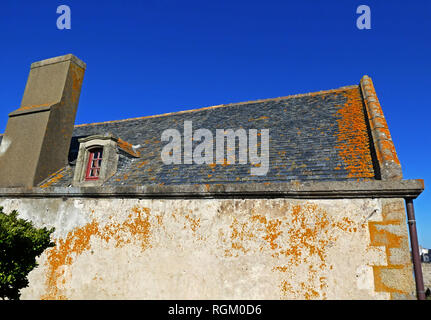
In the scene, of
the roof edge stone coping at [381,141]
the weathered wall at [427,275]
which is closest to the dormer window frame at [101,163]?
the roof edge stone coping at [381,141]

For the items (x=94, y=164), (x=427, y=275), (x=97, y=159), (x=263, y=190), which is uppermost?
(x=97, y=159)

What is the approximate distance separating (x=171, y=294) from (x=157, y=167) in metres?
3.30

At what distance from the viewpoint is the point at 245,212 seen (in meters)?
5.61

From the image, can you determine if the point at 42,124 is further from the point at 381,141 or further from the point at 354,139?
the point at 381,141

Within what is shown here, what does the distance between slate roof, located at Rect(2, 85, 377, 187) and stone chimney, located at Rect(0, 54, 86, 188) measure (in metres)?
0.51

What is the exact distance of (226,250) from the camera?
5.47 m

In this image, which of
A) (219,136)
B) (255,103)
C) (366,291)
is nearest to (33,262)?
(219,136)

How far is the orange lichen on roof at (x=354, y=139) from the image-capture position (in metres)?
5.57

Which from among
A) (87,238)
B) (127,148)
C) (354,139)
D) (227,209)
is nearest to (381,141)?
(354,139)

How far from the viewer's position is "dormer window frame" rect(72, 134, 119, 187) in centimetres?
738

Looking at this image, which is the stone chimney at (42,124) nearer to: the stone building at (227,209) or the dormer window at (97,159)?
the stone building at (227,209)

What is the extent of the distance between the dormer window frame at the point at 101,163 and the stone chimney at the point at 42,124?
1297 millimetres

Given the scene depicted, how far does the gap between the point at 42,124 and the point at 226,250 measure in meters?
7.00
